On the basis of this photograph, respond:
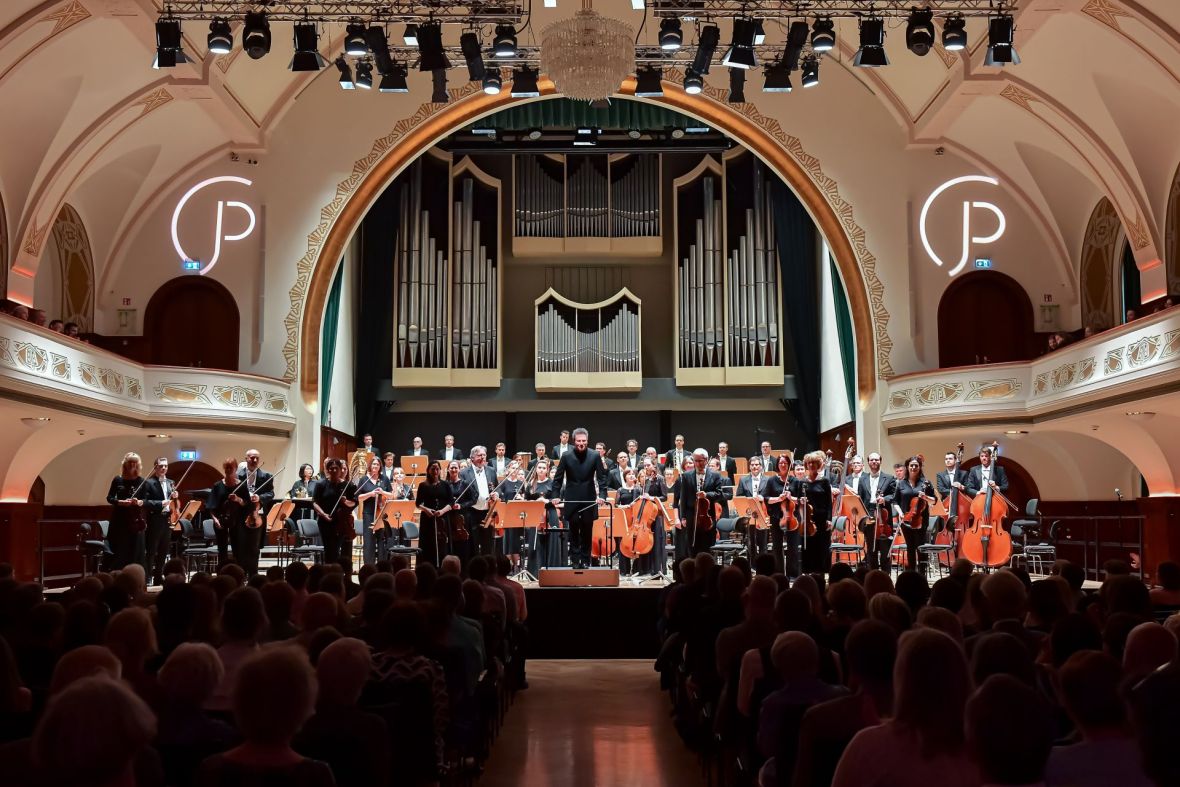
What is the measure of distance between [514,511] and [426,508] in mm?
972

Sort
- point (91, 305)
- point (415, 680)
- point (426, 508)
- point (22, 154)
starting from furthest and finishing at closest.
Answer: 1. point (91, 305)
2. point (22, 154)
3. point (426, 508)
4. point (415, 680)

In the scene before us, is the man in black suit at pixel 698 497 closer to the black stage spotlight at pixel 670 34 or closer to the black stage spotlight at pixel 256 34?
the black stage spotlight at pixel 670 34

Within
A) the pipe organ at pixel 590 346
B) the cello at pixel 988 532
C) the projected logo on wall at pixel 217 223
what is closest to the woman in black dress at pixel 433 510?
the cello at pixel 988 532

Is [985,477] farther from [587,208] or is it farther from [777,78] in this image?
[587,208]

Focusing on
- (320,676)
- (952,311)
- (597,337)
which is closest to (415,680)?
(320,676)

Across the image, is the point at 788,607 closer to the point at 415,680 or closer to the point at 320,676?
the point at 415,680

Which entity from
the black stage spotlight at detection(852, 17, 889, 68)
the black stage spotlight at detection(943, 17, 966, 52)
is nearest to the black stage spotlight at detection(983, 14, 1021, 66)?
the black stage spotlight at detection(943, 17, 966, 52)

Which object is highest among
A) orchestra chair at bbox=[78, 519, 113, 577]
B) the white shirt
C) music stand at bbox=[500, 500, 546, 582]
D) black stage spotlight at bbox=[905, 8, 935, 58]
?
black stage spotlight at bbox=[905, 8, 935, 58]

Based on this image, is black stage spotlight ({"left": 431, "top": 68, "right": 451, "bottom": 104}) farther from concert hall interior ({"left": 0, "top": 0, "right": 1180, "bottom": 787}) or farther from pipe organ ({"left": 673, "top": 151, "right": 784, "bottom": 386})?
pipe organ ({"left": 673, "top": 151, "right": 784, "bottom": 386})

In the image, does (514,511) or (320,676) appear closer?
(320,676)

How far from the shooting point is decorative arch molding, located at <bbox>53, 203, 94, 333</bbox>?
44.9 ft

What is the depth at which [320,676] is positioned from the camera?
2.64 meters

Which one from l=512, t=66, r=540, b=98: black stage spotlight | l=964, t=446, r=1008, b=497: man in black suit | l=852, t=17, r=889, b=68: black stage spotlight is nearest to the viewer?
l=852, t=17, r=889, b=68: black stage spotlight

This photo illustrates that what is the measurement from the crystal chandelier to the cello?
15.0 ft
